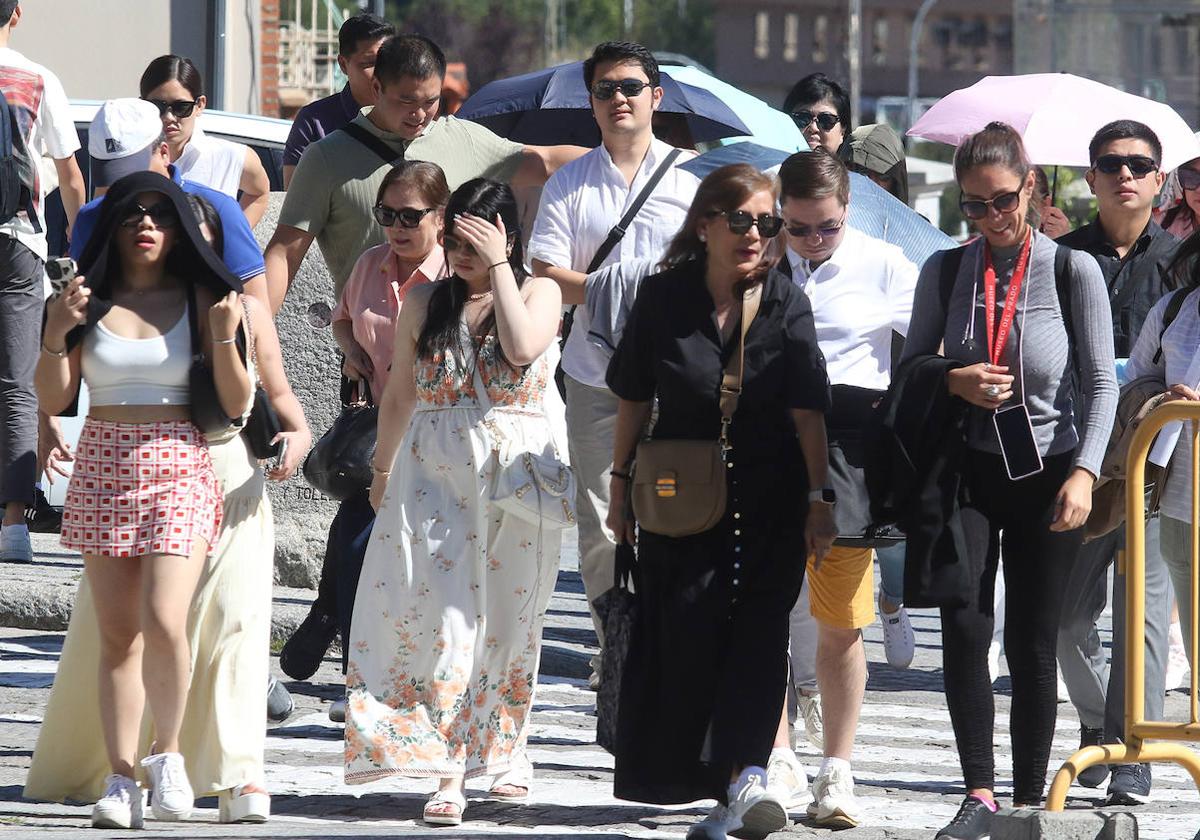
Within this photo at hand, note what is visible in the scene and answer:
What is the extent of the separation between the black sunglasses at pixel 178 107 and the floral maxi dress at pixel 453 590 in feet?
9.51

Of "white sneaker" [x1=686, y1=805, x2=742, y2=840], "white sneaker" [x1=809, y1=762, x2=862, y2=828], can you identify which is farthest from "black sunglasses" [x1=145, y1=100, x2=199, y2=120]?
"white sneaker" [x1=686, y1=805, x2=742, y2=840]

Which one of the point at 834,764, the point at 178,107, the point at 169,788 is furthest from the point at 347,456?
the point at 178,107

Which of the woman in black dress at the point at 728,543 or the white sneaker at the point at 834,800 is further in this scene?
→ the white sneaker at the point at 834,800

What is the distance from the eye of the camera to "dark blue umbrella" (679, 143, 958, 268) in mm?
6891

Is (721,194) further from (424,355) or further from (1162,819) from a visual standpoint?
(1162,819)

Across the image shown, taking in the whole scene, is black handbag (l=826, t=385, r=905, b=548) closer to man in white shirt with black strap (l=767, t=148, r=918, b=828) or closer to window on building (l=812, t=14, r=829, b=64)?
man in white shirt with black strap (l=767, t=148, r=918, b=828)

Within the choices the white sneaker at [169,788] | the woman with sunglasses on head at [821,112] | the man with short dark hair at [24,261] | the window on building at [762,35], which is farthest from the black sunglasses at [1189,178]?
the window on building at [762,35]

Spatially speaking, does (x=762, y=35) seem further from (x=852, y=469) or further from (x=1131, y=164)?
(x=852, y=469)

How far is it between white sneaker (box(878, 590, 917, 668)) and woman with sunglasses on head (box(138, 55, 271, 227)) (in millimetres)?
3128

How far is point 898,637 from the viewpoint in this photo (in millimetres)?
8695

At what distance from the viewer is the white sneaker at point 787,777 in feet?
20.0

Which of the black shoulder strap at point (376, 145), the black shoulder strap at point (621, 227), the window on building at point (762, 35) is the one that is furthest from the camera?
the window on building at point (762, 35)

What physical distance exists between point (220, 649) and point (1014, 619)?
220 centimetres

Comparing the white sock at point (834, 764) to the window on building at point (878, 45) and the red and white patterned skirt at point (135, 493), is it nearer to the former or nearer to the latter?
the red and white patterned skirt at point (135, 493)
